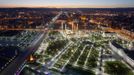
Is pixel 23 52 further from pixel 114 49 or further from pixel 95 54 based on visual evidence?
pixel 114 49

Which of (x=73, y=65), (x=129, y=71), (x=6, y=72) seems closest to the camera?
(x=6, y=72)

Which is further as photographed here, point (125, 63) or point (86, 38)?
point (86, 38)

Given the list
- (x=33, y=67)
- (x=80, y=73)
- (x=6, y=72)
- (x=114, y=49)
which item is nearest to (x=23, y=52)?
(x=33, y=67)

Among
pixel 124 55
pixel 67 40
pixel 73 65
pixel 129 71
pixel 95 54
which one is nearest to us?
pixel 129 71

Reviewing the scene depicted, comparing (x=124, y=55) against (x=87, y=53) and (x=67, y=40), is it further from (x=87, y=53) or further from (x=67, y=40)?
(x=67, y=40)

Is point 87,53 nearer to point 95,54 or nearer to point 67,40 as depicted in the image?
point 95,54

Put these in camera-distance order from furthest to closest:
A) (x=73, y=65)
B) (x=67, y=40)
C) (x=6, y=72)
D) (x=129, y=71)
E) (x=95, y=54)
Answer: (x=67, y=40) < (x=95, y=54) < (x=73, y=65) < (x=129, y=71) < (x=6, y=72)

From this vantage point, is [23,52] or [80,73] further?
[23,52]

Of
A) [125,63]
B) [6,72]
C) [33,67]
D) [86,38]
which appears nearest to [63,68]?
[33,67]

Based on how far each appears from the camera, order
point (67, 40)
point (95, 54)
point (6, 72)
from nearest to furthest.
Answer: point (6, 72)
point (95, 54)
point (67, 40)
